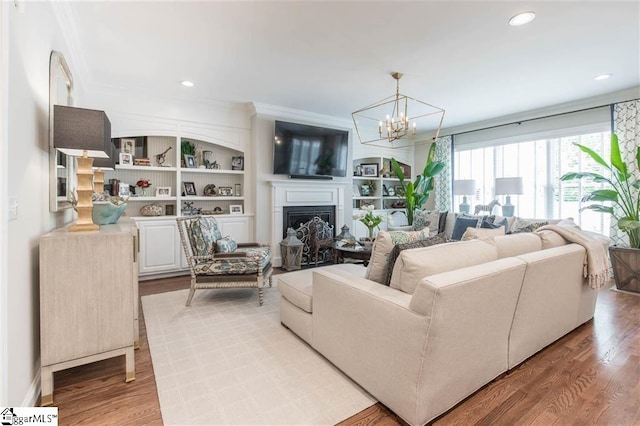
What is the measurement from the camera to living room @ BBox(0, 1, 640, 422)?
1.67 metres

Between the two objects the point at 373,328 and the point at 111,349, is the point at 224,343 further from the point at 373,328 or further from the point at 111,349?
the point at 373,328

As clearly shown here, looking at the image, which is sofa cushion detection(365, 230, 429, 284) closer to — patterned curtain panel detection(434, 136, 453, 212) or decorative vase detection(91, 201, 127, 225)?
decorative vase detection(91, 201, 127, 225)

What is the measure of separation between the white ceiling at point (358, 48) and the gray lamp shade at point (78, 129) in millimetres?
996

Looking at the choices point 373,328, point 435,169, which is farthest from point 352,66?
point 435,169

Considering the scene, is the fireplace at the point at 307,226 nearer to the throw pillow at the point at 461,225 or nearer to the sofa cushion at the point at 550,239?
the throw pillow at the point at 461,225

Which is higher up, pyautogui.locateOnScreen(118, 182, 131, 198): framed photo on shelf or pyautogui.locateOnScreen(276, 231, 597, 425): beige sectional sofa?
pyautogui.locateOnScreen(118, 182, 131, 198): framed photo on shelf

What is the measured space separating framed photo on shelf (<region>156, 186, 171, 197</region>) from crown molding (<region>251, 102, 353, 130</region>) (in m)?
1.79

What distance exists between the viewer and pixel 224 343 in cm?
248

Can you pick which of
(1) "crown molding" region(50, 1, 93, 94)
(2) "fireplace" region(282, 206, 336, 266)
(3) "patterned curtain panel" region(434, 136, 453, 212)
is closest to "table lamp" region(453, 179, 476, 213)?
(3) "patterned curtain panel" region(434, 136, 453, 212)

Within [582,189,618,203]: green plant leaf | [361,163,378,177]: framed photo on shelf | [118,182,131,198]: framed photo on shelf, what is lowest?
[582,189,618,203]: green plant leaf

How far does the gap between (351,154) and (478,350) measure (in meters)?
4.71

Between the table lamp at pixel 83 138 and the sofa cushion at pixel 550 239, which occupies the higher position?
the table lamp at pixel 83 138

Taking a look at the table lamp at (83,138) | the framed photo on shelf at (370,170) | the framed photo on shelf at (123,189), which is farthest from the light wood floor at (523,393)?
the framed photo on shelf at (370,170)

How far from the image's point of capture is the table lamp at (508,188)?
497 centimetres
